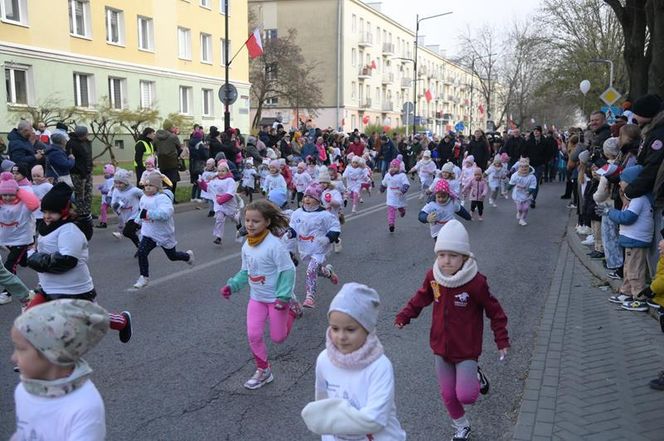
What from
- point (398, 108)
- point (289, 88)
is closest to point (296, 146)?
point (289, 88)

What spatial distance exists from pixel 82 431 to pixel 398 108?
81.8 meters

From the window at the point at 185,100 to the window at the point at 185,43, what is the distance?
5.99 feet

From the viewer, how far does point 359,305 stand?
2977mm

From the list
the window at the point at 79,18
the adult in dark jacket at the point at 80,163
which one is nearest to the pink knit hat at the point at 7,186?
the adult in dark jacket at the point at 80,163

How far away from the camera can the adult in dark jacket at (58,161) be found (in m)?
12.4

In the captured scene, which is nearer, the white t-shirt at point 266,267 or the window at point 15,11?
the white t-shirt at point 266,267

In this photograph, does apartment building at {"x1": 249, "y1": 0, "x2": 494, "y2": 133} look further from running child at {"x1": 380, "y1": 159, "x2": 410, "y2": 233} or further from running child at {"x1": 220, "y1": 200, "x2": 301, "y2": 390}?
running child at {"x1": 220, "y1": 200, "x2": 301, "y2": 390}

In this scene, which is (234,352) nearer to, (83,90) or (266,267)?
(266,267)

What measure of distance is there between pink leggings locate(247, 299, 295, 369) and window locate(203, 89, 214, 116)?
35058 millimetres

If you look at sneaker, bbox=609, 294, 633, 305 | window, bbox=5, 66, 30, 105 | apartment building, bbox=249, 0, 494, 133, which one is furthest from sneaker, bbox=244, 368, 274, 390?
apartment building, bbox=249, 0, 494, 133

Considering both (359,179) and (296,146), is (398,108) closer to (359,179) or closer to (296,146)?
(296,146)

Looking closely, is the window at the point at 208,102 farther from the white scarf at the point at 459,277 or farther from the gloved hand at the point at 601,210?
the white scarf at the point at 459,277

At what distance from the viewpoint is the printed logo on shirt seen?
414 centimetres

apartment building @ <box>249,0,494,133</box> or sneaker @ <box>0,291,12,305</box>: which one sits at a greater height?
apartment building @ <box>249,0,494,133</box>
